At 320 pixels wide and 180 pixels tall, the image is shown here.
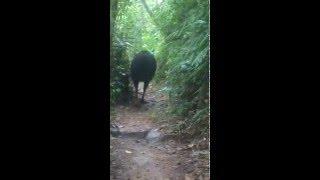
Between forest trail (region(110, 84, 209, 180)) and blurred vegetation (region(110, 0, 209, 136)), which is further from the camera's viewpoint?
blurred vegetation (region(110, 0, 209, 136))

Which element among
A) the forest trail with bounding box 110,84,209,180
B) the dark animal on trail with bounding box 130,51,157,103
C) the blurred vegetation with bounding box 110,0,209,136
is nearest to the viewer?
the forest trail with bounding box 110,84,209,180

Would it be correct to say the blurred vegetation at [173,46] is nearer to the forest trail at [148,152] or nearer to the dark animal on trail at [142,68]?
the dark animal on trail at [142,68]

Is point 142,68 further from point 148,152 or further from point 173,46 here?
point 148,152

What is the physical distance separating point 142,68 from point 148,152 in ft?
3.12

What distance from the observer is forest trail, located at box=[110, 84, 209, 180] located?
280 centimetres

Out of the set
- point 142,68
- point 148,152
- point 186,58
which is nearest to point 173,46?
point 186,58

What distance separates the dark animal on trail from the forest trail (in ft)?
0.56

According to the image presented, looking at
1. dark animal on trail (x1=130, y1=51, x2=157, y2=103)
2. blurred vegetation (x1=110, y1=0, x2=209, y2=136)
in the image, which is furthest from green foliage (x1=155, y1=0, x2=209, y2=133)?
dark animal on trail (x1=130, y1=51, x2=157, y2=103)

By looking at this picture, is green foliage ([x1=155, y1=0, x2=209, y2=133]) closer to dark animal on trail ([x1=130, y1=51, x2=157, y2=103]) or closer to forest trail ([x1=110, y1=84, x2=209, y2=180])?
dark animal on trail ([x1=130, y1=51, x2=157, y2=103])

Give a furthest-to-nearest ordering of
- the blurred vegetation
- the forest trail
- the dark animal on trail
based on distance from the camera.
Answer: the dark animal on trail → the blurred vegetation → the forest trail
